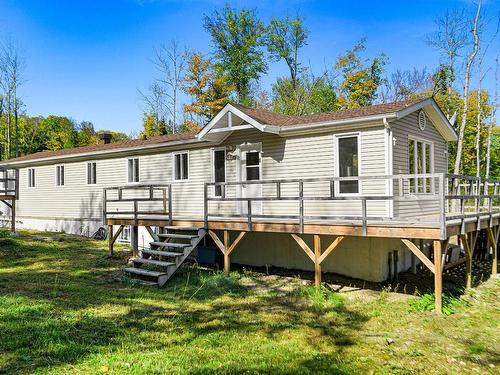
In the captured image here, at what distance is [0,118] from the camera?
42719 mm

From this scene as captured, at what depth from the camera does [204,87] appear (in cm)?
3312

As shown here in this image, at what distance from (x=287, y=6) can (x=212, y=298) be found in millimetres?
31741

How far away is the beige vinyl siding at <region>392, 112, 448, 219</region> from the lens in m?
9.67

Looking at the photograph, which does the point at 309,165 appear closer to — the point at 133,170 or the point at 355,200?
the point at 355,200

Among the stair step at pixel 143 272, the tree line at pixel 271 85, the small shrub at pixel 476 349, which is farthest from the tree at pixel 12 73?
the small shrub at pixel 476 349

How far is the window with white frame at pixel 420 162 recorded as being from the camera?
10656 mm

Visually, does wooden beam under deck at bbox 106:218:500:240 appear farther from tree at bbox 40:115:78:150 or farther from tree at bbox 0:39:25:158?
tree at bbox 40:115:78:150

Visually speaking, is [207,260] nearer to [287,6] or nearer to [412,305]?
[412,305]

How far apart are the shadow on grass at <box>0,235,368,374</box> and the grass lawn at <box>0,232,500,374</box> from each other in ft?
0.06

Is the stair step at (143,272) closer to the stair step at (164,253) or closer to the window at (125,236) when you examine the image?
the stair step at (164,253)

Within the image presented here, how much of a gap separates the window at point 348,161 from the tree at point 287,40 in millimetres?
25559

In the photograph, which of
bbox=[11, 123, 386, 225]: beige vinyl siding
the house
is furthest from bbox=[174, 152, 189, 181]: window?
bbox=[11, 123, 386, 225]: beige vinyl siding

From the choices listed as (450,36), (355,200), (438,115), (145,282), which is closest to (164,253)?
(145,282)

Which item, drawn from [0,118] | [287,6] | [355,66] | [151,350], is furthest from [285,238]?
[0,118]
